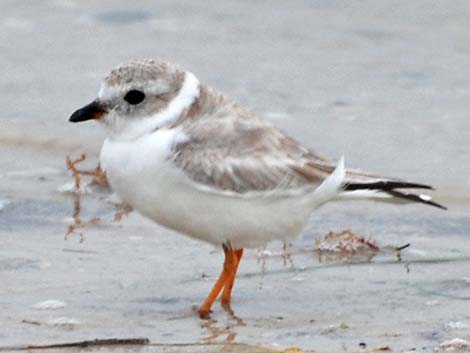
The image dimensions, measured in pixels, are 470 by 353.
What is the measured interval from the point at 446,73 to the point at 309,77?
963 millimetres

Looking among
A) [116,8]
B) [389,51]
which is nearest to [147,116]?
[389,51]

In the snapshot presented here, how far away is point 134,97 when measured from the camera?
17.0 feet

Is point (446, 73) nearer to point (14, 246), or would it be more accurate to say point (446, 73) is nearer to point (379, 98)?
point (379, 98)

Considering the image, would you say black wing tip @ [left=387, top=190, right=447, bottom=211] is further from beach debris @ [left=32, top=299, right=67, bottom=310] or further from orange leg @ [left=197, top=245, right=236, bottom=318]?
beach debris @ [left=32, top=299, right=67, bottom=310]

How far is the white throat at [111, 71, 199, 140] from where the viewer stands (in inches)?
202

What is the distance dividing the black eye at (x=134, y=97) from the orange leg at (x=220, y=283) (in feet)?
2.21

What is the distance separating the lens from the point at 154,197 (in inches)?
196

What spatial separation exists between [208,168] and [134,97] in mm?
431

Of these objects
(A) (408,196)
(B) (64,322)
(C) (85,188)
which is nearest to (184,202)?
(B) (64,322)

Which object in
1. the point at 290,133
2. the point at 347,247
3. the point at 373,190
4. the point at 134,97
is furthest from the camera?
the point at 290,133

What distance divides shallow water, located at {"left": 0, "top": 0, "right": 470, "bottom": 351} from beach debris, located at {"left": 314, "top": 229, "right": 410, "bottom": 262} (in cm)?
6

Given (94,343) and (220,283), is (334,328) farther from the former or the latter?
(94,343)

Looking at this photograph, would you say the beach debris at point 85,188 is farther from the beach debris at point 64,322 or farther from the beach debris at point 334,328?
the beach debris at point 334,328

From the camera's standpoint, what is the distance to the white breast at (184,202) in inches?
196
